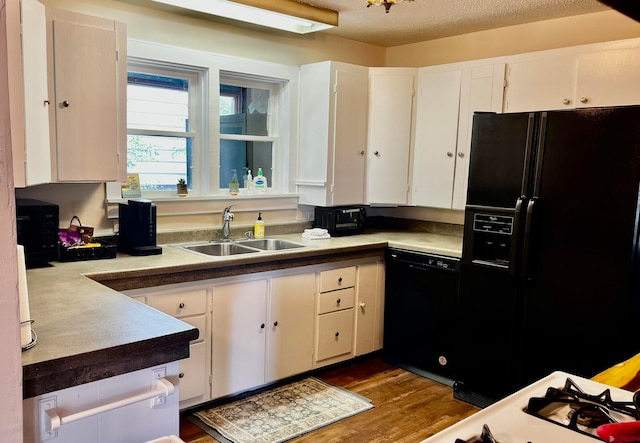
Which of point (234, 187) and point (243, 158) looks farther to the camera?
point (243, 158)

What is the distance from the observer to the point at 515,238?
9.31ft

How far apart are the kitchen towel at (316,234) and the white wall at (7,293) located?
104 inches

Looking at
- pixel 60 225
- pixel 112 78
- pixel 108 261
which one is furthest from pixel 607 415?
pixel 60 225

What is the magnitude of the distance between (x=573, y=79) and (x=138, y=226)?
2.72m

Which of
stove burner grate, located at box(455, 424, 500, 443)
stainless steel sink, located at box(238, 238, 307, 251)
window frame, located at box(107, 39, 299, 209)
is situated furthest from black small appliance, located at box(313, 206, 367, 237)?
stove burner grate, located at box(455, 424, 500, 443)

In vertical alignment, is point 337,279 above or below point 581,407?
below

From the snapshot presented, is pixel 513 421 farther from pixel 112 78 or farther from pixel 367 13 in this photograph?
pixel 367 13

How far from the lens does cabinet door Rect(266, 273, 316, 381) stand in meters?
3.17

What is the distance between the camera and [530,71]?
3305mm

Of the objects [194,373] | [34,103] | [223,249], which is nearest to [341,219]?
[223,249]

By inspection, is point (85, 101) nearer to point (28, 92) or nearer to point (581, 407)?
point (28, 92)

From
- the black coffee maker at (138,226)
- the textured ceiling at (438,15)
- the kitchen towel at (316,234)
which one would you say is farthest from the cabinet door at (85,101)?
the kitchen towel at (316,234)

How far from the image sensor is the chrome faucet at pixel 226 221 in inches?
136

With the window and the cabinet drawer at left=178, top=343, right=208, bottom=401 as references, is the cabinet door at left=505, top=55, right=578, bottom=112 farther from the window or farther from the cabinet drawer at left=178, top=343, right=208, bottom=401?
the cabinet drawer at left=178, top=343, right=208, bottom=401
